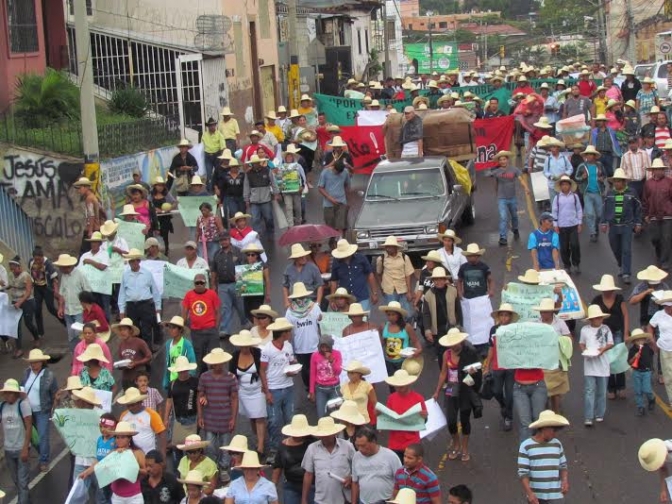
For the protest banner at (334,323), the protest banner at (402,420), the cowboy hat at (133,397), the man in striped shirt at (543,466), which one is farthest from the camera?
the protest banner at (334,323)

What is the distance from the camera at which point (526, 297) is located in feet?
47.5

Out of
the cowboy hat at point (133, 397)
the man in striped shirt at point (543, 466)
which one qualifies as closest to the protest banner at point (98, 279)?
the cowboy hat at point (133, 397)

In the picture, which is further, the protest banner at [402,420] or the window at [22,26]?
the window at [22,26]

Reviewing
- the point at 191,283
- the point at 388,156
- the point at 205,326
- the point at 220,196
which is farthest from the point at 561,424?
the point at 388,156

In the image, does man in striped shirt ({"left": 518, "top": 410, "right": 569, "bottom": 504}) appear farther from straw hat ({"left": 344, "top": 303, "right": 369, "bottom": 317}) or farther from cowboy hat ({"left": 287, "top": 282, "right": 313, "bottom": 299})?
cowboy hat ({"left": 287, "top": 282, "right": 313, "bottom": 299})

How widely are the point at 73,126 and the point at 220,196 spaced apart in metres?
4.70

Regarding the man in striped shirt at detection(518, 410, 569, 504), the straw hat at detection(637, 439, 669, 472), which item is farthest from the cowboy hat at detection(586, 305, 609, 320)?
the straw hat at detection(637, 439, 669, 472)

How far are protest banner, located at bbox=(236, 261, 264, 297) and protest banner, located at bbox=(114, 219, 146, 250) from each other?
95.0 inches

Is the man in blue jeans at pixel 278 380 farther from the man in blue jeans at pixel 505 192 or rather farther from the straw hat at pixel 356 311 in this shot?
the man in blue jeans at pixel 505 192

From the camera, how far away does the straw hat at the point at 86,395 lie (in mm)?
12359

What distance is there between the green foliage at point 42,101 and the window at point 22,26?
3.49 ft

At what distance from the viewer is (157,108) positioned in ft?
114

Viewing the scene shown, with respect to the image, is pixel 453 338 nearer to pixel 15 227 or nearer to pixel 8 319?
pixel 8 319

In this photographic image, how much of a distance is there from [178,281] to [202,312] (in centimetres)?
162
